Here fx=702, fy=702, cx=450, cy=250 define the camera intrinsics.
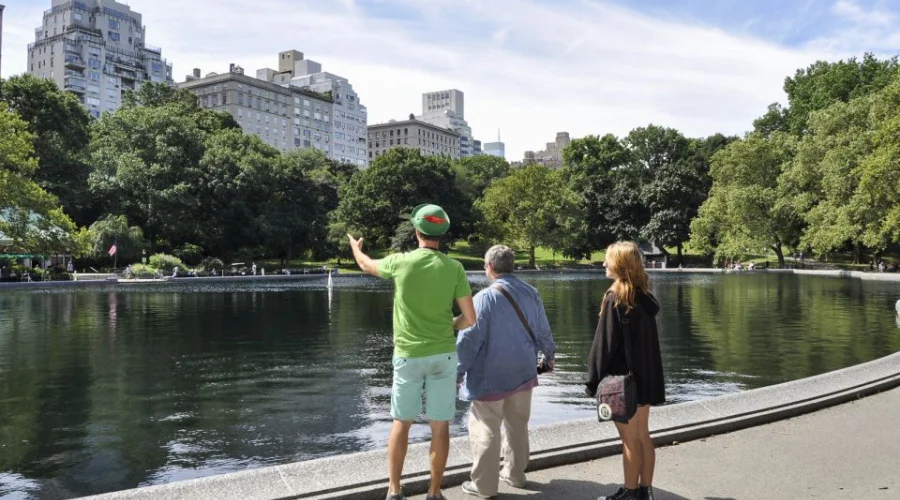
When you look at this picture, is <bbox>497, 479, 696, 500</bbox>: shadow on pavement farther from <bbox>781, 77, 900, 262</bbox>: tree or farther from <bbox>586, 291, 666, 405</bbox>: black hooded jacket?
<bbox>781, 77, 900, 262</bbox>: tree

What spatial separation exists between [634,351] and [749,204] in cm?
6437

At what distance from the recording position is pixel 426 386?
4.95m

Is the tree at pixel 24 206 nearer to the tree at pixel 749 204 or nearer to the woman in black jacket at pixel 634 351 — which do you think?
the woman in black jacket at pixel 634 351

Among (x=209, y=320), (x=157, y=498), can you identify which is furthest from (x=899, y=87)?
(x=157, y=498)

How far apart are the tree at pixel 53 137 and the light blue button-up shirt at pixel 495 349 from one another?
210 ft

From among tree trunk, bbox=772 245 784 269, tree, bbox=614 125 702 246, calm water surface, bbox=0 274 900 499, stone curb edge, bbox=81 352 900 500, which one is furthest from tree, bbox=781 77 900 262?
stone curb edge, bbox=81 352 900 500

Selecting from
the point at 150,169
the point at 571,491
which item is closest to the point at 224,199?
the point at 150,169

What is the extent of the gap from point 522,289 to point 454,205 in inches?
3091

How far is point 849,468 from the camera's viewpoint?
5.68m

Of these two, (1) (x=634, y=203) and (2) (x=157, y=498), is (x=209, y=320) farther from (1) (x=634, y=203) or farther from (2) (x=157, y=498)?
(1) (x=634, y=203)

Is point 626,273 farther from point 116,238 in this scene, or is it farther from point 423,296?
point 116,238

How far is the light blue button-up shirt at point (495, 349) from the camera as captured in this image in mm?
5293

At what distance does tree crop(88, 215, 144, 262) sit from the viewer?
57031 mm

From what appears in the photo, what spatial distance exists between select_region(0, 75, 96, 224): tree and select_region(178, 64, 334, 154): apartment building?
7231 centimetres
